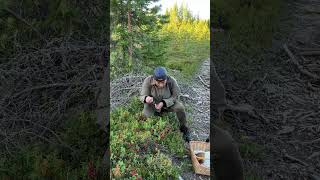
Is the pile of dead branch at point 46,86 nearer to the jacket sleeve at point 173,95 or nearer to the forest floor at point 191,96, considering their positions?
the forest floor at point 191,96

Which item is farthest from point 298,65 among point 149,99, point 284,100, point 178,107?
point 149,99

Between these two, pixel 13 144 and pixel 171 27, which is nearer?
pixel 13 144

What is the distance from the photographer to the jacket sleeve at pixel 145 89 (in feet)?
14.1

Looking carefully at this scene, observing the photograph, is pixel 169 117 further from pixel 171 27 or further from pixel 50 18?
pixel 50 18

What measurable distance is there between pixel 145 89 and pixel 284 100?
3.96 ft

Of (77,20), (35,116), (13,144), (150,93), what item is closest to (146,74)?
(150,93)

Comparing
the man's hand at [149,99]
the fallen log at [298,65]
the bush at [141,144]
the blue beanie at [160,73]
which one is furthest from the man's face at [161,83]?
the fallen log at [298,65]

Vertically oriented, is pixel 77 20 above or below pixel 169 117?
above

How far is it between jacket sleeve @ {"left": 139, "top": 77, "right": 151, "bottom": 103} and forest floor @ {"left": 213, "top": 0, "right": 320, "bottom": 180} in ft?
2.04

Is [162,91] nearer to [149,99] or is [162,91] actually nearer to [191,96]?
[149,99]

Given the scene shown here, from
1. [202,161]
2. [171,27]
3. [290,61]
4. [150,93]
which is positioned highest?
[171,27]

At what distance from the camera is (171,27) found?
4.45 metres

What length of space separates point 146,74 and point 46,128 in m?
0.99

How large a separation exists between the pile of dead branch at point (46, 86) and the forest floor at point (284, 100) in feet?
3.75
